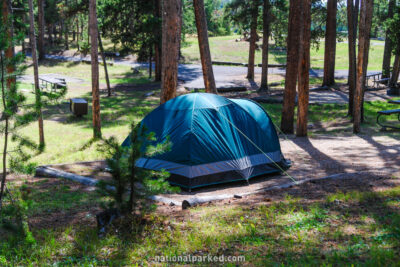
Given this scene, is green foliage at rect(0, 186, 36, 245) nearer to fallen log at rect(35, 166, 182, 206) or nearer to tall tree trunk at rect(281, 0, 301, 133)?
fallen log at rect(35, 166, 182, 206)

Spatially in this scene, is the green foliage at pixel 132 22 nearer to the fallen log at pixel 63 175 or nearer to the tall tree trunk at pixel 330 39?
the tall tree trunk at pixel 330 39

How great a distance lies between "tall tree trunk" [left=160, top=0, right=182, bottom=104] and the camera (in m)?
12.8

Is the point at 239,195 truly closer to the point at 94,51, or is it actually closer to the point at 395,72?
the point at 94,51

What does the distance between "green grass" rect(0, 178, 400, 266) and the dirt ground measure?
2122 millimetres

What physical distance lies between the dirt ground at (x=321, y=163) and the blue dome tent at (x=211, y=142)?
0.30 m

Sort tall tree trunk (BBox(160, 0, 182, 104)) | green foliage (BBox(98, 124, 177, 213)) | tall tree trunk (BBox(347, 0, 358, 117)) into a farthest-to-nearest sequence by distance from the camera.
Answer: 1. tall tree trunk (BBox(347, 0, 358, 117))
2. tall tree trunk (BBox(160, 0, 182, 104))
3. green foliage (BBox(98, 124, 177, 213))

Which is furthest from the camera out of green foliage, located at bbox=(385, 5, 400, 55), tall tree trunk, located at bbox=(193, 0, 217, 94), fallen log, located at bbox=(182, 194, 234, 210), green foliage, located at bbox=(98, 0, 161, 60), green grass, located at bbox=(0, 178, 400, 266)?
green foliage, located at bbox=(98, 0, 161, 60)

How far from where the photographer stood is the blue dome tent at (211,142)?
365 inches

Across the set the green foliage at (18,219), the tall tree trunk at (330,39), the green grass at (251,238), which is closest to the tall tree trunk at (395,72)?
the tall tree trunk at (330,39)

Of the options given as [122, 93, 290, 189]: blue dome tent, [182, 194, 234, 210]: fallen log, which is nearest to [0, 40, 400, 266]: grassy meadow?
[182, 194, 234, 210]: fallen log

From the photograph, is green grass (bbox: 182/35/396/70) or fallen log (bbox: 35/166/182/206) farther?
green grass (bbox: 182/35/396/70)

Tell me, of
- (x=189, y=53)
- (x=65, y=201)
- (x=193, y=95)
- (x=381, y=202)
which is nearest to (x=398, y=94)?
(x=193, y=95)

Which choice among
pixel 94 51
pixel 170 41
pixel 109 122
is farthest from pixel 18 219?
pixel 109 122

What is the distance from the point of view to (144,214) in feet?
18.9
